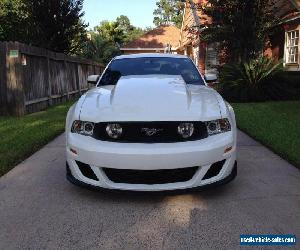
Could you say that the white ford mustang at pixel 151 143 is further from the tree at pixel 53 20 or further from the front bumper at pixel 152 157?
the tree at pixel 53 20

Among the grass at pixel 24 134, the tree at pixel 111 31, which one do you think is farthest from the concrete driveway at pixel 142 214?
the tree at pixel 111 31

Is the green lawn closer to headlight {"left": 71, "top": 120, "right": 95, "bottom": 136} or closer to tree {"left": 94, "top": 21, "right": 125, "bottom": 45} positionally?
headlight {"left": 71, "top": 120, "right": 95, "bottom": 136}

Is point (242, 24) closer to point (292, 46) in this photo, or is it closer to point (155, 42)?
point (292, 46)

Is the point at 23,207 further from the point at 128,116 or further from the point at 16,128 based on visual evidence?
the point at 16,128

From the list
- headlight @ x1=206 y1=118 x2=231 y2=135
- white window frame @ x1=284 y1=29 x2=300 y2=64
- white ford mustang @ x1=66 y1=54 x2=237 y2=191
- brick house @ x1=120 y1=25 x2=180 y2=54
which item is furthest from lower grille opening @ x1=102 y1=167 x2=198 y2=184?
brick house @ x1=120 y1=25 x2=180 y2=54

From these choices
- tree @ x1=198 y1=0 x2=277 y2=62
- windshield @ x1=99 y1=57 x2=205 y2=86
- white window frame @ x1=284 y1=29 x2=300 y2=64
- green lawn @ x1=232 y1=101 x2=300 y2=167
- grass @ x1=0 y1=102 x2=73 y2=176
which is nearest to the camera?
windshield @ x1=99 y1=57 x2=205 y2=86

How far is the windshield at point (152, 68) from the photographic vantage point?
5.96 metres

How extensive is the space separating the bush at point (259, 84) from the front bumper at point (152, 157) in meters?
10.5

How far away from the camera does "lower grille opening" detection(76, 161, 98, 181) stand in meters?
4.15

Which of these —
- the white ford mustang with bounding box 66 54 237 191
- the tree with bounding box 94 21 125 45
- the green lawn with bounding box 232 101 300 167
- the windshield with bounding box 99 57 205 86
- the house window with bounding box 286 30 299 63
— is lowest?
the green lawn with bounding box 232 101 300 167

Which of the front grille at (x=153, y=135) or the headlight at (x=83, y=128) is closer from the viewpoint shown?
the front grille at (x=153, y=135)

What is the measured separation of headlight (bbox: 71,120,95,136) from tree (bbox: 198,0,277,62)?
1335 cm

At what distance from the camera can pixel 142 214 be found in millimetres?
3896

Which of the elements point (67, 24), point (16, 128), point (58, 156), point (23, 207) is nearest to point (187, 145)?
point (23, 207)
